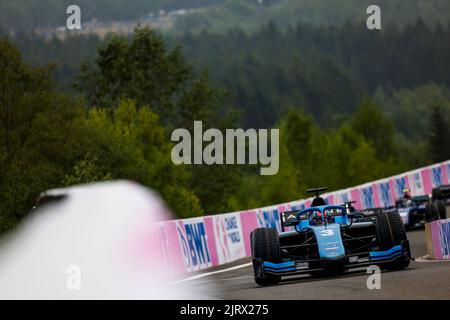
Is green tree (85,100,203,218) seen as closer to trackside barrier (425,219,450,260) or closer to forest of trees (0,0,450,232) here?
forest of trees (0,0,450,232)

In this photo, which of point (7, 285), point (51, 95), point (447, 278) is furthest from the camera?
point (51, 95)

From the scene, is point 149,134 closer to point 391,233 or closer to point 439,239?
point 439,239

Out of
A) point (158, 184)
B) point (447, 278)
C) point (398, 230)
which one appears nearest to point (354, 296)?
point (447, 278)

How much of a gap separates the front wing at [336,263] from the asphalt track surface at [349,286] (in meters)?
0.19

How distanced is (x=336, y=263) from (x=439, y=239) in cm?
397

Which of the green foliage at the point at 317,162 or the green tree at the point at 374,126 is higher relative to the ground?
the green tree at the point at 374,126

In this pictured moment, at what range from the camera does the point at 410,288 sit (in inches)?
575

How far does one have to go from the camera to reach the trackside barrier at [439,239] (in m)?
20.6

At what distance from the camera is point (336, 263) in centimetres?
1777

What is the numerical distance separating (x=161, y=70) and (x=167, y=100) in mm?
2435

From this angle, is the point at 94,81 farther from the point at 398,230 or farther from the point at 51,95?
the point at 398,230

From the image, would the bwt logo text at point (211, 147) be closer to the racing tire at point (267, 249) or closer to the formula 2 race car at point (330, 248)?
the formula 2 race car at point (330, 248)

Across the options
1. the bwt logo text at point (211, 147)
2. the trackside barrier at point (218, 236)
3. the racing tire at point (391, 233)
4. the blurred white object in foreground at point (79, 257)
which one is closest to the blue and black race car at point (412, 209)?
the trackside barrier at point (218, 236)

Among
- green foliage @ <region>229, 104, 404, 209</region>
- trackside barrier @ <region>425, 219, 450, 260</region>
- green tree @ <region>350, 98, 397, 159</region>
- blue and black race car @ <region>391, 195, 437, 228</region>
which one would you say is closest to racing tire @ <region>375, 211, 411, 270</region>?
trackside barrier @ <region>425, 219, 450, 260</region>
